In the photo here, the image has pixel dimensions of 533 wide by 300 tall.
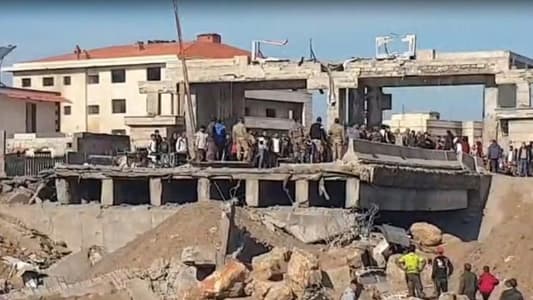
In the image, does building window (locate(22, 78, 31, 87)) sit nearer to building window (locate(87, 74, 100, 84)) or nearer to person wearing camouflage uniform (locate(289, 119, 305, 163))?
building window (locate(87, 74, 100, 84))

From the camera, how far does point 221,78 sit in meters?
39.2

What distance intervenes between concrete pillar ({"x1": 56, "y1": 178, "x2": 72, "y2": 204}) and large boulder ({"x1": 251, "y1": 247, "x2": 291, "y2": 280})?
8.53m

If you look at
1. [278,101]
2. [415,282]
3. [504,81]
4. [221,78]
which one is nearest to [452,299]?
[415,282]

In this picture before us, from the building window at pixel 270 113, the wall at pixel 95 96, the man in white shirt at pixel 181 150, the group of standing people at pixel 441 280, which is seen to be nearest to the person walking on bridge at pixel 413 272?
the group of standing people at pixel 441 280

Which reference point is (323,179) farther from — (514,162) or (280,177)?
(514,162)

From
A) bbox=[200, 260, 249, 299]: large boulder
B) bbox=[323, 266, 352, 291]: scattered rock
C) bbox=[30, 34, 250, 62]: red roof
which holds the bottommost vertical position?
bbox=[323, 266, 352, 291]: scattered rock

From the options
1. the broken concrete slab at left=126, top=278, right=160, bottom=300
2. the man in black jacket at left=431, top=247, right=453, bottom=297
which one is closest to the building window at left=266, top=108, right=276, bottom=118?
the man in black jacket at left=431, top=247, right=453, bottom=297

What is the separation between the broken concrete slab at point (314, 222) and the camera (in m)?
23.5

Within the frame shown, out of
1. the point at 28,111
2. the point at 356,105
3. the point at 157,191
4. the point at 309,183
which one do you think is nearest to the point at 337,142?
the point at 309,183

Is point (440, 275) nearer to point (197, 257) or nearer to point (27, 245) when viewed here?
point (197, 257)

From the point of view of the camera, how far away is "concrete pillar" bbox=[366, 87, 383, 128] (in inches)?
1565

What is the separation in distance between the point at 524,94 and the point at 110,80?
100ft

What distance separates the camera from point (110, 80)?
59.2 meters

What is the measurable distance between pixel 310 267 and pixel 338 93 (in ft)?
61.2
